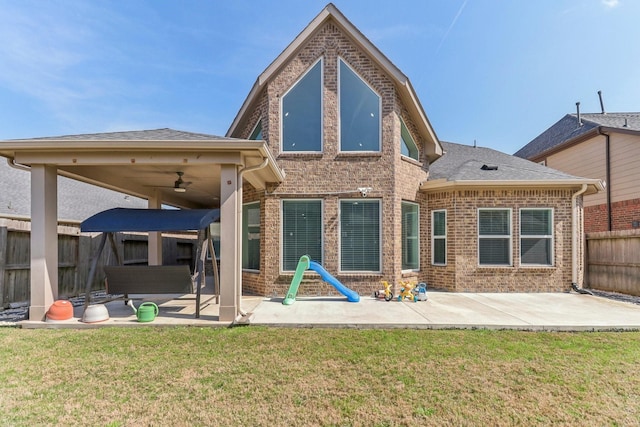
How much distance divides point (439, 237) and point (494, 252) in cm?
153

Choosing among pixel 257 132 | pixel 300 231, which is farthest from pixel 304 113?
pixel 300 231

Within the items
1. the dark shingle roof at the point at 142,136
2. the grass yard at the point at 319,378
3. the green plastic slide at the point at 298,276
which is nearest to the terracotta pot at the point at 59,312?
the grass yard at the point at 319,378

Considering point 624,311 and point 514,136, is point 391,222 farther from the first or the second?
point 514,136

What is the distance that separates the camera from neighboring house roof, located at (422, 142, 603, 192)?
28.6 feet

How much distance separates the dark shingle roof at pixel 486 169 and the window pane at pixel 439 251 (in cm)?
190

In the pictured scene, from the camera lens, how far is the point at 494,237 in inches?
354

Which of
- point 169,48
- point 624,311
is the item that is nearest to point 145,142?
point 624,311

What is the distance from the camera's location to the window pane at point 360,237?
27.5 ft

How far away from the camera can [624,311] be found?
21.5 ft

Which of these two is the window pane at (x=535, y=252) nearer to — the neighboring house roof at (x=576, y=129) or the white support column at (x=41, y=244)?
the neighboring house roof at (x=576, y=129)

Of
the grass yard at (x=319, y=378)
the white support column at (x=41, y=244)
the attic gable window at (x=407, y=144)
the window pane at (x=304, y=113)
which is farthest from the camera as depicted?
the attic gable window at (x=407, y=144)

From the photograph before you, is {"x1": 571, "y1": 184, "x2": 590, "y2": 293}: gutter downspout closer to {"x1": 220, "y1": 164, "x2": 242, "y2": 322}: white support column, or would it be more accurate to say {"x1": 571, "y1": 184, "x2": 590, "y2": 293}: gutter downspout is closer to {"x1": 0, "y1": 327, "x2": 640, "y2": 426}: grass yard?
{"x1": 0, "y1": 327, "x2": 640, "y2": 426}: grass yard

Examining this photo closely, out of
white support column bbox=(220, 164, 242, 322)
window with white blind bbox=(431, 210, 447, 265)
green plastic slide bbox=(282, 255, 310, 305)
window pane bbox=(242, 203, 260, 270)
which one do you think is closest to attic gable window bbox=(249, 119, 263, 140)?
window pane bbox=(242, 203, 260, 270)

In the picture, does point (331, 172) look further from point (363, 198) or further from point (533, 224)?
point (533, 224)
